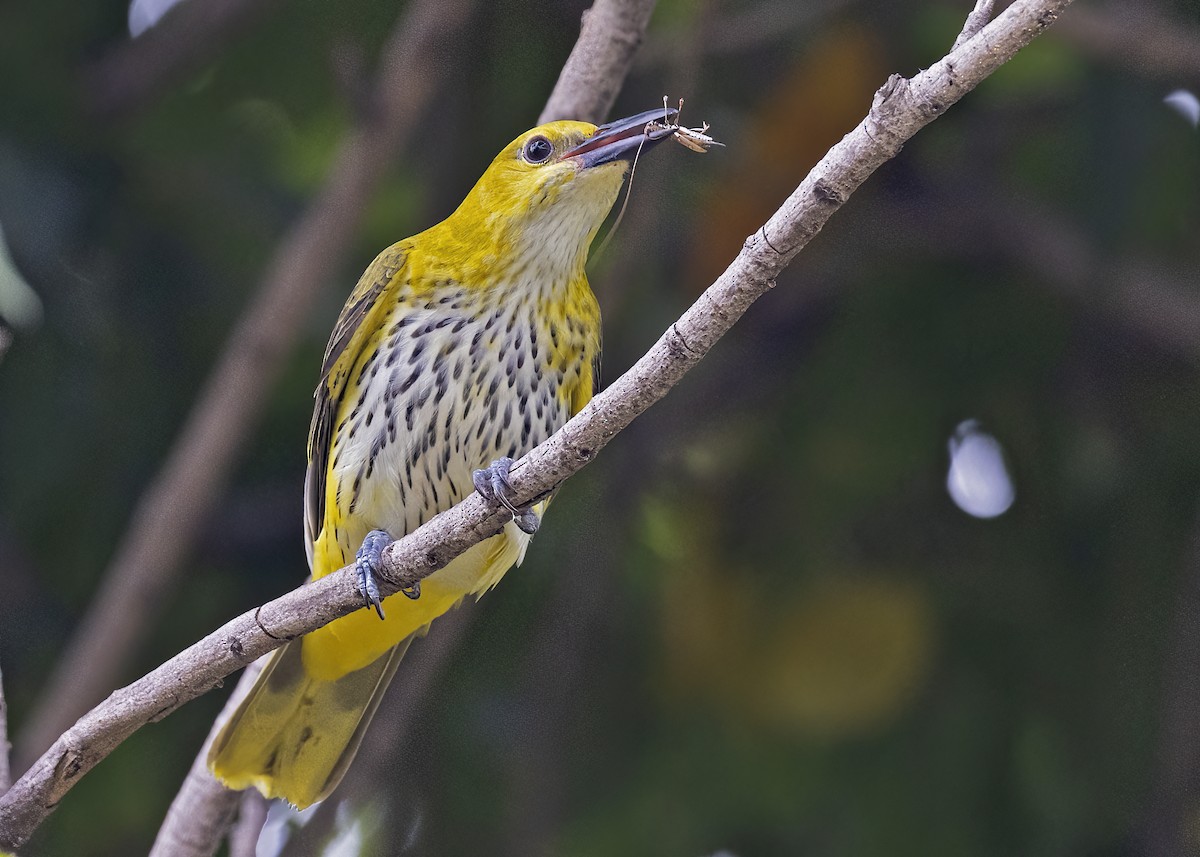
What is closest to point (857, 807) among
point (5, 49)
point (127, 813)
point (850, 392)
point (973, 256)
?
point (850, 392)

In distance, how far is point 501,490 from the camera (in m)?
2.19

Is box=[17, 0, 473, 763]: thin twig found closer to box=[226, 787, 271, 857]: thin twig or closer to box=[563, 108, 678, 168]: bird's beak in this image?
box=[226, 787, 271, 857]: thin twig

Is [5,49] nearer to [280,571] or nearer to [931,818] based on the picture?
[280,571]

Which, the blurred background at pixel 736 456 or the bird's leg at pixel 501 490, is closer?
the bird's leg at pixel 501 490

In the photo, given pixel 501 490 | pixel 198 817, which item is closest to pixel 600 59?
pixel 501 490

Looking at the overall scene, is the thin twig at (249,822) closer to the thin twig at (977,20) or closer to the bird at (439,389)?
the bird at (439,389)

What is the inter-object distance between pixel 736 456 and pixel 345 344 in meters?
1.31

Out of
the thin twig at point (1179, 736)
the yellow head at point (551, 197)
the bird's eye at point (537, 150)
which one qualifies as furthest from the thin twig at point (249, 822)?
the thin twig at point (1179, 736)

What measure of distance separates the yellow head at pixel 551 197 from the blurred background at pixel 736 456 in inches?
21.5

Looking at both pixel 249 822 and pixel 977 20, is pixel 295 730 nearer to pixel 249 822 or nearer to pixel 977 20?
pixel 249 822

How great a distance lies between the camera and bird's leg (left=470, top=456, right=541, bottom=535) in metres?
2.20

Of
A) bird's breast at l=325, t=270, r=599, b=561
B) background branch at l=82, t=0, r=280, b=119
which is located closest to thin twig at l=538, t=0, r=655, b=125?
bird's breast at l=325, t=270, r=599, b=561

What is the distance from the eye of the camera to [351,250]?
158 inches

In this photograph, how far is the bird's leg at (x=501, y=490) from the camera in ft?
7.20
